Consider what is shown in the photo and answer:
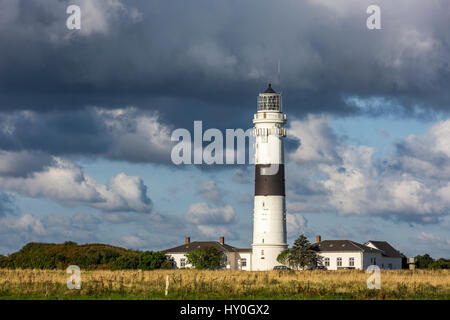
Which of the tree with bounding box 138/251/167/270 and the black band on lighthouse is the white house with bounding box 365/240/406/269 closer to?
the black band on lighthouse

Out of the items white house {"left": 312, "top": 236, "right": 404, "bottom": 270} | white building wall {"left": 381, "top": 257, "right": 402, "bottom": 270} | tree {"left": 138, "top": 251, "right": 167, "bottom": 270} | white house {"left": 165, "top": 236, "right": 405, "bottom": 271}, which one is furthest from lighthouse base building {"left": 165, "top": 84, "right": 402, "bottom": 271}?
white building wall {"left": 381, "top": 257, "right": 402, "bottom": 270}

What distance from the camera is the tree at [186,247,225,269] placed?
9006 cm

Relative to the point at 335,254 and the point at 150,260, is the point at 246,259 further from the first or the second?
the point at 150,260

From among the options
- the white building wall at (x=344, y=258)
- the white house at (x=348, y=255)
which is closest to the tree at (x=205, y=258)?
the white house at (x=348, y=255)

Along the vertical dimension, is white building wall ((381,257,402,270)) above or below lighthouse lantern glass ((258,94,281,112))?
below

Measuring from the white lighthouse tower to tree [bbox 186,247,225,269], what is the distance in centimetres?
941

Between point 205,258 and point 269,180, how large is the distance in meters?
16.3

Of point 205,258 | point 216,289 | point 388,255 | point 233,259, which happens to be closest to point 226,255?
point 233,259

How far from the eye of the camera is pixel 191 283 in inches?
1695

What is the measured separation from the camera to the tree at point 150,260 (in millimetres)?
81438

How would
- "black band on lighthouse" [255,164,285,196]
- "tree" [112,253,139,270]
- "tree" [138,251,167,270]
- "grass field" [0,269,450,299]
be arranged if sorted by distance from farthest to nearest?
"tree" [138,251,167,270] < "tree" [112,253,139,270] < "black band on lighthouse" [255,164,285,196] < "grass field" [0,269,450,299]

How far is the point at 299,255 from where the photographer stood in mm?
84125

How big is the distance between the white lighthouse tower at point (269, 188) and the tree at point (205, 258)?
941cm
